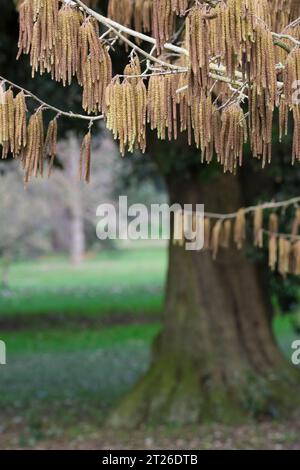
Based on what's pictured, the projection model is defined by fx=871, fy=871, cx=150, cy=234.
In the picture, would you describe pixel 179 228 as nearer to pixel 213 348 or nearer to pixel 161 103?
pixel 161 103

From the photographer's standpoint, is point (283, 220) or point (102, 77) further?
point (283, 220)

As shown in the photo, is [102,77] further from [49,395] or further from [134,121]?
[49,395]

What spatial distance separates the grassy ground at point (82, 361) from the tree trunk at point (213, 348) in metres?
0.33

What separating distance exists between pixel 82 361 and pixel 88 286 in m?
15.1

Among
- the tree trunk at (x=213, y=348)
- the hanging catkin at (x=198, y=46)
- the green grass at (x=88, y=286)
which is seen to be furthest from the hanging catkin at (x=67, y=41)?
the green grass at (x=88, y=286)

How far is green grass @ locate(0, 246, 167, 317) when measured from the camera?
2423cm

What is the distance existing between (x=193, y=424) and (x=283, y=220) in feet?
8.35

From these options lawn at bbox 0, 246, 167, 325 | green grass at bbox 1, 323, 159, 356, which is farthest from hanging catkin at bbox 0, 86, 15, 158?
lawn at bbox 0, 246, 167, 325

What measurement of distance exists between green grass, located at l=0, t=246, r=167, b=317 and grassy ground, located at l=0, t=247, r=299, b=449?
36mm

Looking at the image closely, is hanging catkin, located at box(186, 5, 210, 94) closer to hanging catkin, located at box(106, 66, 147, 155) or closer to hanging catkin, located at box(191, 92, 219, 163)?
hanging catkin, located at box(191, 92, 219, 163)

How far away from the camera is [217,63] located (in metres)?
3.84

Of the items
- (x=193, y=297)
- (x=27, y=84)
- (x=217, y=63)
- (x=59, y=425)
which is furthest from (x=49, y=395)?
(x=217, y=63)

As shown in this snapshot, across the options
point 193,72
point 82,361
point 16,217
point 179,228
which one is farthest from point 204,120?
point 16,217

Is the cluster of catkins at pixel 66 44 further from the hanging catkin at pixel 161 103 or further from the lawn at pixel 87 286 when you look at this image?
the lawn at pixel 87 286
